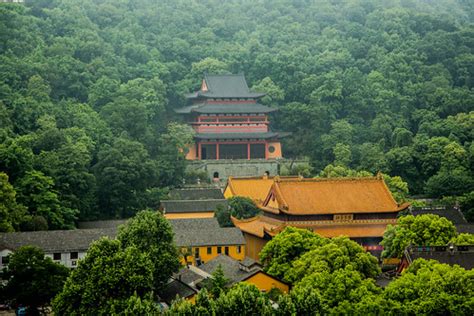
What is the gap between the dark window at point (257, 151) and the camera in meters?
78.7

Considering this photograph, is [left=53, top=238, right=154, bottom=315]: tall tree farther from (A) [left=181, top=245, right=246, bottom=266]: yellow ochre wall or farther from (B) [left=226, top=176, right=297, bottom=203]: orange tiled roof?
(B) [left=226, top=176, right=297, bottom=203]: orange tiled roof

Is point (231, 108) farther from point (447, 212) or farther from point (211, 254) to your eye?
point (447, 212)

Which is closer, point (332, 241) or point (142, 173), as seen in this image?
point (332, 241)

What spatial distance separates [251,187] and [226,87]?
19.6 metres

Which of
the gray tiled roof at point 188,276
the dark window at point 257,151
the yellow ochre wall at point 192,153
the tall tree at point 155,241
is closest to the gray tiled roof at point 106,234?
the gray tiled roof at point 188,276

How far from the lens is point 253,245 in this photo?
53.8 m

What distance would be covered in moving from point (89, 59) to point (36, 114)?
19333 mm

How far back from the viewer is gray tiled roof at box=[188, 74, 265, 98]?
266 feet

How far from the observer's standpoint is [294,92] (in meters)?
85.6

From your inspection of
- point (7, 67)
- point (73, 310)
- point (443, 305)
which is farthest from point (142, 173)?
point (443, 305)

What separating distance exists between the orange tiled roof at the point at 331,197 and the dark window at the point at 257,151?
24.2 metres

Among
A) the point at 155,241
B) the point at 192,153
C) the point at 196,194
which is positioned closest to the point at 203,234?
the point at 155,241

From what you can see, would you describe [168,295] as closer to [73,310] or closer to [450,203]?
[73,310]

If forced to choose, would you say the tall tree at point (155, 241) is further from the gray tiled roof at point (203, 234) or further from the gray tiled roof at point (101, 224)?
the gray tiled roof at point (101, 224)
